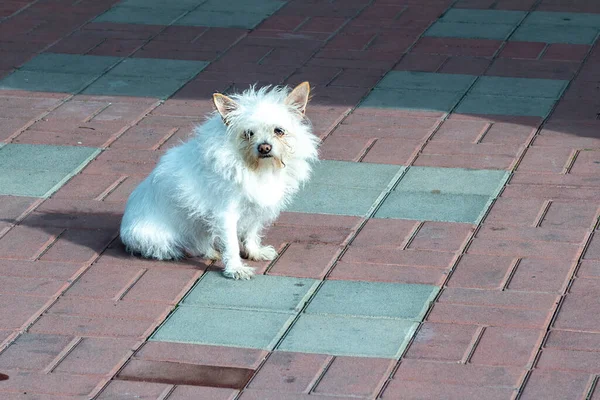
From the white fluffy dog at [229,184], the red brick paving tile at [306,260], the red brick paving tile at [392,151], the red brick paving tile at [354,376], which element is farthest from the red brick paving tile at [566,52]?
the red brick paving tile at [354,376]

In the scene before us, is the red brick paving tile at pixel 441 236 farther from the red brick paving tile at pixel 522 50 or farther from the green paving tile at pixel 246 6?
the green paving tile at pixel 246 6

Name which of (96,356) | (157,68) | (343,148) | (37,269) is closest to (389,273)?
(96,356)

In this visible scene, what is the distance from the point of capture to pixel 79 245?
600 centimetres

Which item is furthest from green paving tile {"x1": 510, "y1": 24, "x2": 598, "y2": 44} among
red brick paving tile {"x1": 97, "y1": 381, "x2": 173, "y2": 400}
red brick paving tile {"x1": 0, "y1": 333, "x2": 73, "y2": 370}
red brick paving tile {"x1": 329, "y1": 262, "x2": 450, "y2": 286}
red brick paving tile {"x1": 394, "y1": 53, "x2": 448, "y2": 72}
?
red brick paving tile {"x1": 97, "y1": 381, "x2": 173, "y2": 400}

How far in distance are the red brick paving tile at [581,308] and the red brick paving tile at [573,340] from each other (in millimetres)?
54

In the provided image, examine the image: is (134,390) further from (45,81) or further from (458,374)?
(45,81)

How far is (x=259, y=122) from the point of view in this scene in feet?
17.5

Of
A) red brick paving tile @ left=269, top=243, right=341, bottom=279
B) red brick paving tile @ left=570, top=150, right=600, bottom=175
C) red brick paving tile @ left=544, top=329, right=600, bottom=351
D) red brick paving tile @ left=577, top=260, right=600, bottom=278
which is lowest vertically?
red brick paving tile @ left=570, top=150, right=600, bottom=175

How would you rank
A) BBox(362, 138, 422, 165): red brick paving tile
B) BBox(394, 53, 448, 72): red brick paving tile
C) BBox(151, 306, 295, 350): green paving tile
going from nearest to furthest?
BBox(151, 306, 295, 350): green paving tile → BBox(362, 138, 422, 165): red brick paving tile → BBox(394, 53, 448, 72): red brick paving tile

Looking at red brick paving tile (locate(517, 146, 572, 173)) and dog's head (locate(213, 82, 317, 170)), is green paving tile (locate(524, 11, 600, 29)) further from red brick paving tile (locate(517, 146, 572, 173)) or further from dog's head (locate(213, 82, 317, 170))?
dog's head (locate(213, 82, 317, 170))

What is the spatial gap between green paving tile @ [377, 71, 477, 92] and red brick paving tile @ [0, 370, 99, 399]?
4316 mm

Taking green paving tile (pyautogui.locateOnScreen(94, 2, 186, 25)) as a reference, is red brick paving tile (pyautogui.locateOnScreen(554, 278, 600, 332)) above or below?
below

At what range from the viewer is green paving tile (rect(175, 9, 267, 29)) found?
390 inches

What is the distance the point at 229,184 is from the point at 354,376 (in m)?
1.31
